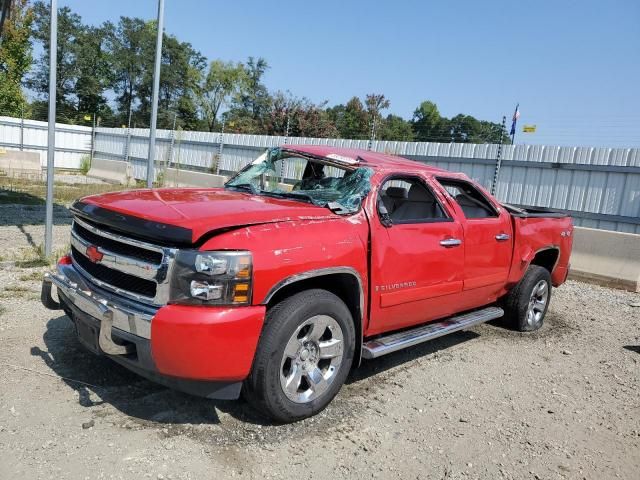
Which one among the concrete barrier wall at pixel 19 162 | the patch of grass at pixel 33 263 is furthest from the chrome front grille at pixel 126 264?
the concrete barrier wall at pixel 19 162

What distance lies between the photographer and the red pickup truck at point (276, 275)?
2898 millimetres

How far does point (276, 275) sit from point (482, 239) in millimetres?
2499

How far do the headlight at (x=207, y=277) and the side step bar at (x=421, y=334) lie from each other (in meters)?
1.31

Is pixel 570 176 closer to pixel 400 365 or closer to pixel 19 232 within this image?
pixel 400 365

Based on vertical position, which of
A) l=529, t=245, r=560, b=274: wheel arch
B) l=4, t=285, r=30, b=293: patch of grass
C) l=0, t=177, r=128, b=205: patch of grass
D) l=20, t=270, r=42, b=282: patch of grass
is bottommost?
l=0, t=177, r=128, b=205: patch of grass

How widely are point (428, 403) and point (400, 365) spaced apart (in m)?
0.74

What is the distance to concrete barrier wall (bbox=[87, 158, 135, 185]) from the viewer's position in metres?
22.1

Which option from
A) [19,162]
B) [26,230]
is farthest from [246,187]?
[19,162]

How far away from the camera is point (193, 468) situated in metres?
2.84

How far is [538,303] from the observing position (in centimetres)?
609

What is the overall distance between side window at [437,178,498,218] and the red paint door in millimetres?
517

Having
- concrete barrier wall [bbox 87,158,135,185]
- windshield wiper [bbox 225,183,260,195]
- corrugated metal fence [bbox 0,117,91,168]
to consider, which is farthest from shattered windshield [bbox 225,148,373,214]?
corrugated metal fence [bbox 0,117,91,168]

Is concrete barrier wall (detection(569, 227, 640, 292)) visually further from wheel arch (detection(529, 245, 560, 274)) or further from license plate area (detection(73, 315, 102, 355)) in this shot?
license plate area (detection(73, 315, 102, 355))

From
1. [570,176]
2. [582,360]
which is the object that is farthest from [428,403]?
[570,176]
